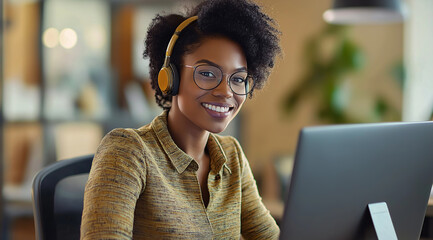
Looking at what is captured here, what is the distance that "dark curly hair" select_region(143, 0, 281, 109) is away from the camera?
1.18m

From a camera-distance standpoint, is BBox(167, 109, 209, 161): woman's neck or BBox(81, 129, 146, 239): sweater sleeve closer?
BBox(81, 129, 146, 239): sweater sleeve

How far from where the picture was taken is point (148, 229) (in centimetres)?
110

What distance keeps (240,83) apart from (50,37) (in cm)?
274

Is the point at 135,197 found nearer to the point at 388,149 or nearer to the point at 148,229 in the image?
the point at 148,229

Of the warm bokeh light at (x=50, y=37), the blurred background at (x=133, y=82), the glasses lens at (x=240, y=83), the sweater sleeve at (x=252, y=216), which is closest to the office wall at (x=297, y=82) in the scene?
the blurred background at (x=133, y=82)

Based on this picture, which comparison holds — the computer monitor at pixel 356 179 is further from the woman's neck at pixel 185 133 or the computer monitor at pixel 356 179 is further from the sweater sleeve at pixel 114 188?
the woman's neck at pixel 185 133

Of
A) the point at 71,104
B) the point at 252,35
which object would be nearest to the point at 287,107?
the point at 71,104

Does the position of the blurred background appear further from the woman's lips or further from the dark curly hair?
the woman's lips

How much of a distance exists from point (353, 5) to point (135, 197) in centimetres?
201

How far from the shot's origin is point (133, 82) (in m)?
4.41

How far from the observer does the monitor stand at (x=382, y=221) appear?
0.96 metres

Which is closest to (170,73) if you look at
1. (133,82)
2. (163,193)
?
(163,193)

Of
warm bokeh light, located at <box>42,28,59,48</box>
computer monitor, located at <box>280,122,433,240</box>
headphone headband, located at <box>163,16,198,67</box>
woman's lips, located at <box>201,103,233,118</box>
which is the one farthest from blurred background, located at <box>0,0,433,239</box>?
computer monitor, located at <box>280,122,433,240</box>

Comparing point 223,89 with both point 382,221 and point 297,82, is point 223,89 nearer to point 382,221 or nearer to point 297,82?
point 382,221
